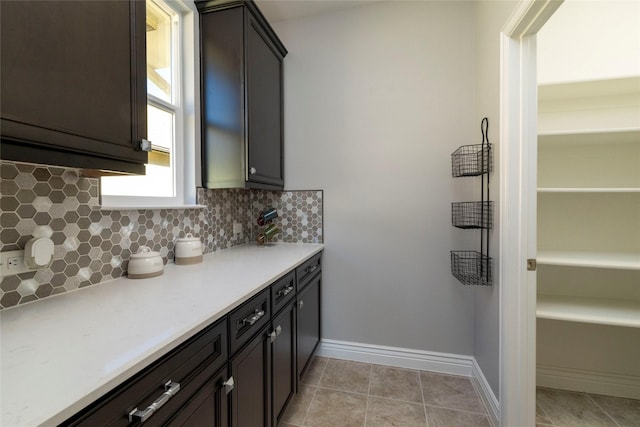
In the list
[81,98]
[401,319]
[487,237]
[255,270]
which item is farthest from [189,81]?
[401,319]

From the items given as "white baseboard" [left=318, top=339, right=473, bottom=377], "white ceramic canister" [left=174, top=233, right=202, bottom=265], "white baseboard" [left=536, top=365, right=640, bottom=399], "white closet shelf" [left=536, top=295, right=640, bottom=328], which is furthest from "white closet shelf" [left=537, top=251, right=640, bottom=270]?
"white ceramic canister" [left=174, top=233, right=202, bottom=265]

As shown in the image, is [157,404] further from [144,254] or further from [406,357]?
[406,357]

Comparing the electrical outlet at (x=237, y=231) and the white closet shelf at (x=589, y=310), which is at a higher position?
the electrical outlet at (x=237, y=231)

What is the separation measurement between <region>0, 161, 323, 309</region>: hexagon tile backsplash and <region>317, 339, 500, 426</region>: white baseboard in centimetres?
145

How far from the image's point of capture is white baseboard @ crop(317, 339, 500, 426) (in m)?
1.95

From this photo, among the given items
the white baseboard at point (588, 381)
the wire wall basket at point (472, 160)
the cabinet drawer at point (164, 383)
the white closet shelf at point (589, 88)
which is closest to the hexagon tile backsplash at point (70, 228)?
the cabinet drawer at point (164, 383)

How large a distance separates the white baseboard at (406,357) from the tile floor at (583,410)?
1.21ft

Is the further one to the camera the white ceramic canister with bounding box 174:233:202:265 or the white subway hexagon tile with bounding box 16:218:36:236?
the white ceramic canister with bounding box 174:233:202:265

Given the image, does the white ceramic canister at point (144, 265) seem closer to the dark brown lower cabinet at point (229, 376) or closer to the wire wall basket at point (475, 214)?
the dark brown lower cabinet at point (229, 376)

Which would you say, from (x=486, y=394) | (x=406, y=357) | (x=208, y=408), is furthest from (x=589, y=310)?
(x=208, y=408)

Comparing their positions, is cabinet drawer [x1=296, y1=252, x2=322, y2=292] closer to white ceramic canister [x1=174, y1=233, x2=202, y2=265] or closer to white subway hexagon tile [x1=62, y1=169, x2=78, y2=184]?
white ceramic canister [x1=174, y1=233, x2=202, y2=265]

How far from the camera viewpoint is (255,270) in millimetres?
1323

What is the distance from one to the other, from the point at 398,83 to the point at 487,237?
1.32m

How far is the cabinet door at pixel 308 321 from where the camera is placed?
5.43ft
